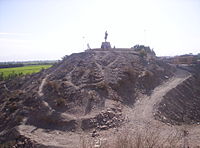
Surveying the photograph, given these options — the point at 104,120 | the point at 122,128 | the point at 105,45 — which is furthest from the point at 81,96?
the point at 105,45

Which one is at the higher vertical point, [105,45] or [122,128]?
[105,45]

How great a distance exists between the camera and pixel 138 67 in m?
24.0

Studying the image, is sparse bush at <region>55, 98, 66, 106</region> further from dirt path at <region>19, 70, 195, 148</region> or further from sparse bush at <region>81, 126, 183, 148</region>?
sparse bush at <region>81, 126, 183, 148</region>

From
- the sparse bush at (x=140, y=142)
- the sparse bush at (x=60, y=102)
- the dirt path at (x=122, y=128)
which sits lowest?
the dirt path at (x=122, y=128)

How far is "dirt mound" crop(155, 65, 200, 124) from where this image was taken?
49.1ft

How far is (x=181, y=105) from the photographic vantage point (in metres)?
17.6

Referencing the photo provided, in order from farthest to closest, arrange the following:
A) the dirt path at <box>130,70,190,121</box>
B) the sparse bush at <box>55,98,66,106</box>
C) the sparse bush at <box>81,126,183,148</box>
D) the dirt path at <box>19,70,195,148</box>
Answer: the sparse bush at <box>55,98,66,106</box> → the dirt path at <box>130,70,190,121</box> → the dirt path at <box>19,70,195,148</box> → the sparse bush at <box>81,126,183,148</box>

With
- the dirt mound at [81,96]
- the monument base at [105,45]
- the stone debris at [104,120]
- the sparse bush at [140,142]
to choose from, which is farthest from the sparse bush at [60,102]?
the monument base at [105,45]

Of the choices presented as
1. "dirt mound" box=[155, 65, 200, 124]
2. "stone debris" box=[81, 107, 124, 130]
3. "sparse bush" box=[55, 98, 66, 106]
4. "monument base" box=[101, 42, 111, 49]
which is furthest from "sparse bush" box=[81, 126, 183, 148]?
"monument base" box=[101, 42, 111, 49]

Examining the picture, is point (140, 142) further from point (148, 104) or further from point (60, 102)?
point (148, 104)

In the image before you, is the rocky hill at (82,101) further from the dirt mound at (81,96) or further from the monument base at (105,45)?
the monument base at (105,45)

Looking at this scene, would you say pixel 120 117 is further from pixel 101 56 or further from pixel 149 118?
pixel 101 56

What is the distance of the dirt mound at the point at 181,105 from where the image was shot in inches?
589

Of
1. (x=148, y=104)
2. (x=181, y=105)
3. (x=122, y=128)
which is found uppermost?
(x=148, y=104)
